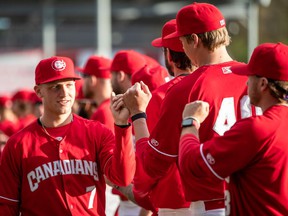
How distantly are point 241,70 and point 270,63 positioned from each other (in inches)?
9.0

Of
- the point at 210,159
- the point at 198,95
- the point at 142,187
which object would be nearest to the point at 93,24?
the point at 142,187

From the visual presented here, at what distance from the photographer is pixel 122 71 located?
31.4ft

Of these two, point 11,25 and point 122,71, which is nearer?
point 122,71

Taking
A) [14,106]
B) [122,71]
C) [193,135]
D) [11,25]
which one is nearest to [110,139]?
[193,135]

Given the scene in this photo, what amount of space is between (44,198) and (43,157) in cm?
31

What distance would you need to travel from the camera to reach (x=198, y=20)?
6.16 metres

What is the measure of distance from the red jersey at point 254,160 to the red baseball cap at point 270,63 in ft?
0.63

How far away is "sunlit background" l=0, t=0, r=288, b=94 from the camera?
136ft

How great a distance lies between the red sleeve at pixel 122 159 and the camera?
6.50 m

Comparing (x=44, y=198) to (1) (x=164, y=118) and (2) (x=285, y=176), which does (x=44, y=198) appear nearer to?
(1) (x=164, y=118)

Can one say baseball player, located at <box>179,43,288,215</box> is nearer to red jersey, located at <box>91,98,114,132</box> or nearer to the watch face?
the watch face

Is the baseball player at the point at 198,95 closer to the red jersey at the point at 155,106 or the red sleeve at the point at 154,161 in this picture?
the red sleeve at the point at 154,161

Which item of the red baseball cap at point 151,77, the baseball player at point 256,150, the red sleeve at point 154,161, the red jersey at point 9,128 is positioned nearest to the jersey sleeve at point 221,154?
the baseball player at point 256,150

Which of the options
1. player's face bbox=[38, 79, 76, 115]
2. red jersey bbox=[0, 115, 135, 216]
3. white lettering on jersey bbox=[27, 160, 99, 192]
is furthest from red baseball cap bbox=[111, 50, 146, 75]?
white lettering on jersey bbox=[27, 160, 99, 192]
